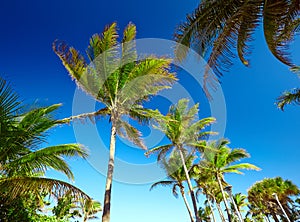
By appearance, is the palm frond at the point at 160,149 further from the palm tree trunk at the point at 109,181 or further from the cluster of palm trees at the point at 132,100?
the palm tree trunk at the point at 109,181

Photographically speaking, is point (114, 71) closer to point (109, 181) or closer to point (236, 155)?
point (109, 181)

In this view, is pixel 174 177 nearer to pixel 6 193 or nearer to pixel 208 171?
pixel 208 171

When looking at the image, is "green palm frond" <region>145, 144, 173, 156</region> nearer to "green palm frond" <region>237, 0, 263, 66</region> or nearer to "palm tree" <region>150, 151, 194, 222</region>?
"palm tree" <region>150, 151, 194, 222</region>

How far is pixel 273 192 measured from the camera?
27.0m

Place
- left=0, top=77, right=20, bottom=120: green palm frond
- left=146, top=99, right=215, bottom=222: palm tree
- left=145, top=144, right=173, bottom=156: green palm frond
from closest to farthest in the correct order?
left=0, top=77, right=20, bottom=120: green palm frond < left=146, top=99, right=215, bottom=222: palm tree < left=145, top=144, right=173, bottom=156: green palm frond

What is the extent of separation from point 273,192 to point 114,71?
85.4 feet

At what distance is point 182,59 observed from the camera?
5.93 meters

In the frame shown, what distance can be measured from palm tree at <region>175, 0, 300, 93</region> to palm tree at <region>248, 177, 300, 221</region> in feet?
84.6

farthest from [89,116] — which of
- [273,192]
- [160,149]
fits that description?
[273,192]

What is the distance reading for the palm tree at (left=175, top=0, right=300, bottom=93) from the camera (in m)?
5.27

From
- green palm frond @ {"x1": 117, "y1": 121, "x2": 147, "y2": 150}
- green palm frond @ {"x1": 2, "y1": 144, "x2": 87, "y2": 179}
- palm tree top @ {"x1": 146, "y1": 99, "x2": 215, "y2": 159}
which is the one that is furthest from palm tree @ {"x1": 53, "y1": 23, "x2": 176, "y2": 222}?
palm tree top @ {"x1": 146, "y1": 99, "x2": 215, "y2": 159}

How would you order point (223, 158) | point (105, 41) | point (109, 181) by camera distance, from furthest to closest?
point (223, 158)
point (105, 41)
point (109, 181)

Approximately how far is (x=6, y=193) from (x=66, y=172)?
165cm

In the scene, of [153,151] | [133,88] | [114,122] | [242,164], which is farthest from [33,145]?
[242,164]
